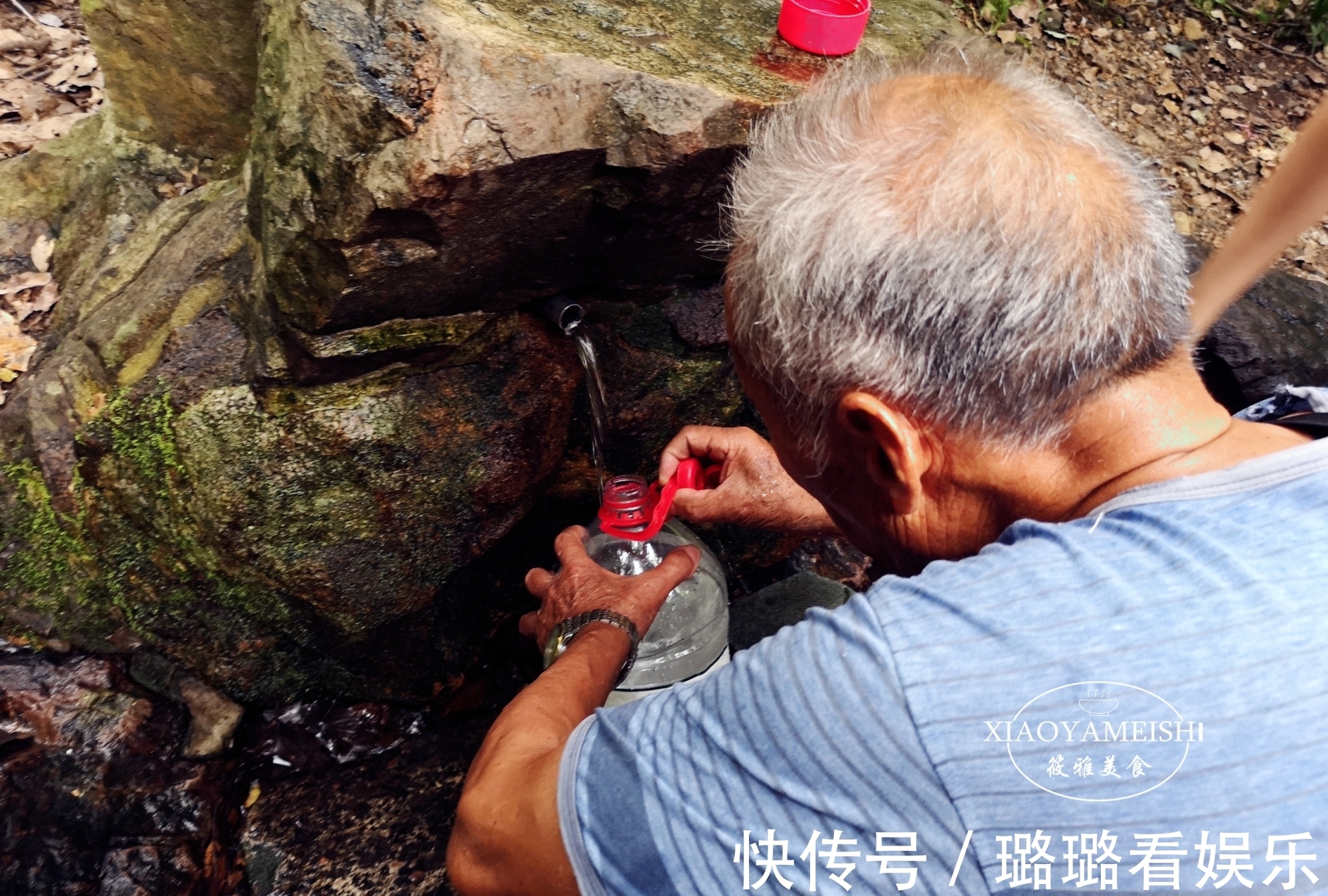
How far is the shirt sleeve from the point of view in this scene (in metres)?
1.21

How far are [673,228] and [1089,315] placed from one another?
125 centimetres

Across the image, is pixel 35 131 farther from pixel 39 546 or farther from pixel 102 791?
pixel 102 791

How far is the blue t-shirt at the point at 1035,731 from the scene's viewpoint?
45.3 inches

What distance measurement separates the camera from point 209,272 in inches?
99.7

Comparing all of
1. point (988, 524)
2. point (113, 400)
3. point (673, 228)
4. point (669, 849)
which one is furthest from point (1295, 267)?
point (113, 400)

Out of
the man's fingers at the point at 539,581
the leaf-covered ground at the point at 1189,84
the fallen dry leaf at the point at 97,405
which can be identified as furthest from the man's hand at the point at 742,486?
the leaf-covered ground at the point at 1189,84

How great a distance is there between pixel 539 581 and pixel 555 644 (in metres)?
0.23

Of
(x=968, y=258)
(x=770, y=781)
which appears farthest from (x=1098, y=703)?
(x=968, y=258)

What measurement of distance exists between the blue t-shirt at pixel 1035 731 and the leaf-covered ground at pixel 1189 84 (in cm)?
399

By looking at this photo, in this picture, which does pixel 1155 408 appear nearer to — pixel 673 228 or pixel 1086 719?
pixel 1086 719

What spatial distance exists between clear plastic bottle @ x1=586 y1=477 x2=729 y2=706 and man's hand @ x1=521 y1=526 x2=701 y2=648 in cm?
49

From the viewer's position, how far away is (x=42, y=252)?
3250 mm

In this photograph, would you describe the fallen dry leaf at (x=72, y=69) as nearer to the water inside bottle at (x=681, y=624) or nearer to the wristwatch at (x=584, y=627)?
the water inside bottle at (x=681, y=624)

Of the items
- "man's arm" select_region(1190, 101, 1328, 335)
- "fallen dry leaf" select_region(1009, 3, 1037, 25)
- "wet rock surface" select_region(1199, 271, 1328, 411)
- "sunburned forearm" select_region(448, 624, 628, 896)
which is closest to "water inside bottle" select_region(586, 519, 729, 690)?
"sunburned forearm" select_region(448, 624, 628, 896)
